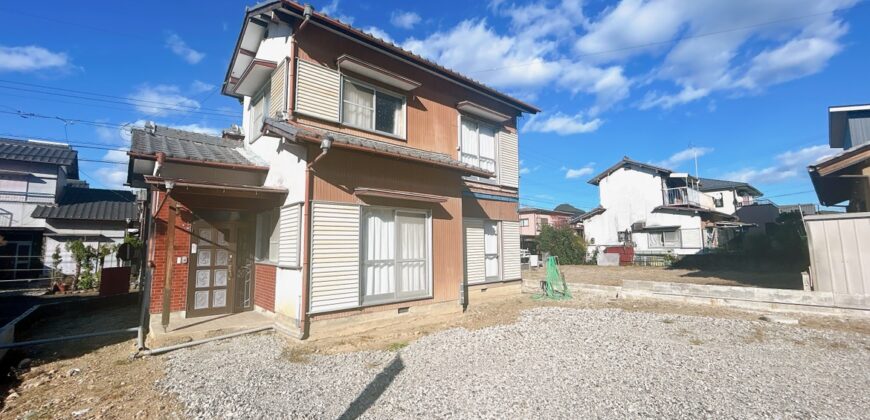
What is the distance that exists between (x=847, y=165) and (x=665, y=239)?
788 inches

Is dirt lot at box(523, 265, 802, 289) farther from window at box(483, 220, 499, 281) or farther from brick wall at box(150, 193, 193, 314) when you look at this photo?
brick wall at box(150, 193, 193, 314)

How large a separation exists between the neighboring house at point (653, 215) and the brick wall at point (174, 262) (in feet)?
87.5

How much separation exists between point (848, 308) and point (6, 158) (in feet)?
98.7

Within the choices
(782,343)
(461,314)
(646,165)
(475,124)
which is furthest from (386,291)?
(646,165)

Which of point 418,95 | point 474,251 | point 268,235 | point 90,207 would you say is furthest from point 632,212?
point 90,207

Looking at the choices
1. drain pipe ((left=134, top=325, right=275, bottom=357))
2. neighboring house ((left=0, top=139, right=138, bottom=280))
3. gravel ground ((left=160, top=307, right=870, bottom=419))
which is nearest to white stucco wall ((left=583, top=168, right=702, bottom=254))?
gravel ground ((left=160, top=307, right=870, bottom=419))

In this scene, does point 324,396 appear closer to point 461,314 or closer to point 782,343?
point 461,314

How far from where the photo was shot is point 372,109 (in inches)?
356

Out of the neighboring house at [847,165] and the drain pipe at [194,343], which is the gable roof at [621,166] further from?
the drain pipe at [194,343]

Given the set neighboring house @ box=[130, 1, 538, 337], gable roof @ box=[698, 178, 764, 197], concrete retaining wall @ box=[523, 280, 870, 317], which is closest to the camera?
neighboring house @ box=[130, 1, 538, 337]

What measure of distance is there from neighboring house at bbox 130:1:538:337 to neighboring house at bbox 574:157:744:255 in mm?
23024

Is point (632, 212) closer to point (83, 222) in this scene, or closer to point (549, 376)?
point (549, 376)

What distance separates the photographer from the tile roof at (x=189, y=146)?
7.94 meters

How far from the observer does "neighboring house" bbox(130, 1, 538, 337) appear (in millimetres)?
7039
